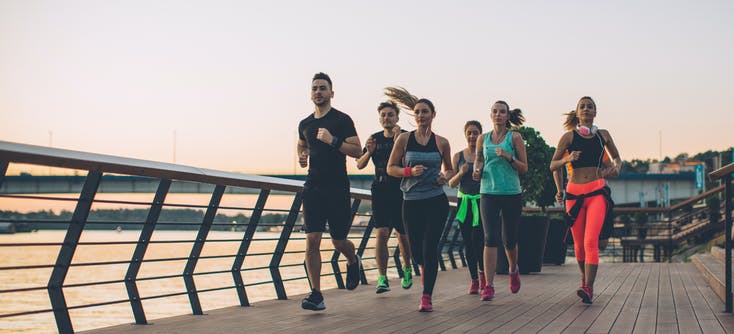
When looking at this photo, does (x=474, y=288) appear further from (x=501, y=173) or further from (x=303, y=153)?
(x=303, y=153)

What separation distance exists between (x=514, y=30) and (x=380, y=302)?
11430mm

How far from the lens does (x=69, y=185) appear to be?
71688 millimetres

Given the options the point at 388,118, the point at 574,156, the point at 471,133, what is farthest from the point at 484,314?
the point at 471,133

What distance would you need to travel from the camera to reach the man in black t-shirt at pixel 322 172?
6.63m

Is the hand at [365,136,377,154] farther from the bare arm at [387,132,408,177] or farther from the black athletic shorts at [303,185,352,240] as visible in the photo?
the black athletic shorts at [303,185,352,240]

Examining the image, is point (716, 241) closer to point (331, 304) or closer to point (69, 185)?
point (331, 304)

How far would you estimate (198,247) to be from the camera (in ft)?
21.5

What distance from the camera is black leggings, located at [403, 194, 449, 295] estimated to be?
6.79 m

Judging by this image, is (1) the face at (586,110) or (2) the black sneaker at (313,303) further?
(1) the face at (586,110)

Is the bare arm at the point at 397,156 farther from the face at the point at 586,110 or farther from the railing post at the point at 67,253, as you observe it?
the railing post at the point at 67,253

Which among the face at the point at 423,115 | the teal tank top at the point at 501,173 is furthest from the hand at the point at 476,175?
the face at the point at 423,115

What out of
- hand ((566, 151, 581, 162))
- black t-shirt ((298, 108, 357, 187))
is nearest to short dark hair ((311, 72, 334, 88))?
black t-shirt ((298, 108, 357, 187))

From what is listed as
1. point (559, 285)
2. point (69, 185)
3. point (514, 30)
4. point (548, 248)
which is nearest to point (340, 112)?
point (559, 285)

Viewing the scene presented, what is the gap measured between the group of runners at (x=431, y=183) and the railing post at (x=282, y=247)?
0.72m
